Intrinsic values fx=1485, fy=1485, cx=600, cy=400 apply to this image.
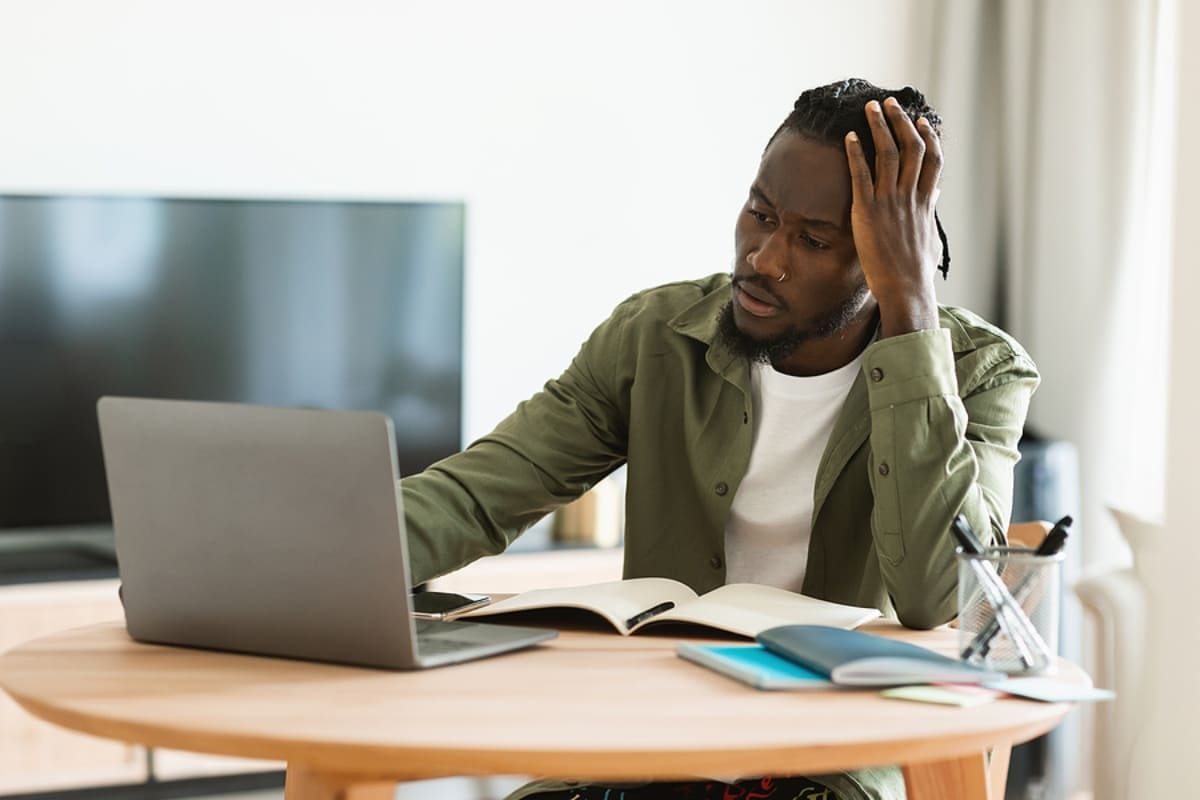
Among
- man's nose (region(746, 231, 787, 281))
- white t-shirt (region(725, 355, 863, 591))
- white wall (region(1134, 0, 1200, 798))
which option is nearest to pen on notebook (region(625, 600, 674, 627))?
white t-shirt (region(725, 355, 863, 591))

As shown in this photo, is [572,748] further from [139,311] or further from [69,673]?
[139,311]

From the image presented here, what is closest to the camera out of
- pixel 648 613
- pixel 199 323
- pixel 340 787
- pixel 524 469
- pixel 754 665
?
pixel 340 787

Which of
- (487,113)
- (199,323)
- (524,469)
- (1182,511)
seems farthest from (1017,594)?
(487,113)

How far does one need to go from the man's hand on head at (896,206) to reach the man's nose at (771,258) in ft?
0.33

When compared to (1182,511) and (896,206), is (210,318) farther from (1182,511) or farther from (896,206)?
(896,206)

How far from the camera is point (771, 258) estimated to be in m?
1.66

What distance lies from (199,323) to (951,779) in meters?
2.62

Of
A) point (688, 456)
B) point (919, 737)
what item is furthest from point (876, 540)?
point (919, 737)

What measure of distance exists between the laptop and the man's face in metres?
0.59

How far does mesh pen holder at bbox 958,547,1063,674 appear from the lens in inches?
45.5

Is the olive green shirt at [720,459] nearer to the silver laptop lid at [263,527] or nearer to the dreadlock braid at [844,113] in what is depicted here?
the dreadlock braid at [844,113]

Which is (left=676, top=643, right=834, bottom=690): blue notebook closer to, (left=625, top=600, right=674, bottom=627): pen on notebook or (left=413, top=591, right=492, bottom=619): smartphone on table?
(left=625, top=600, right=674, bottom=627): pen on notebook

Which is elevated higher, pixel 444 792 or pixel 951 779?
pixel 951 779

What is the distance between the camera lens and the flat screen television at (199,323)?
3.31 metres
